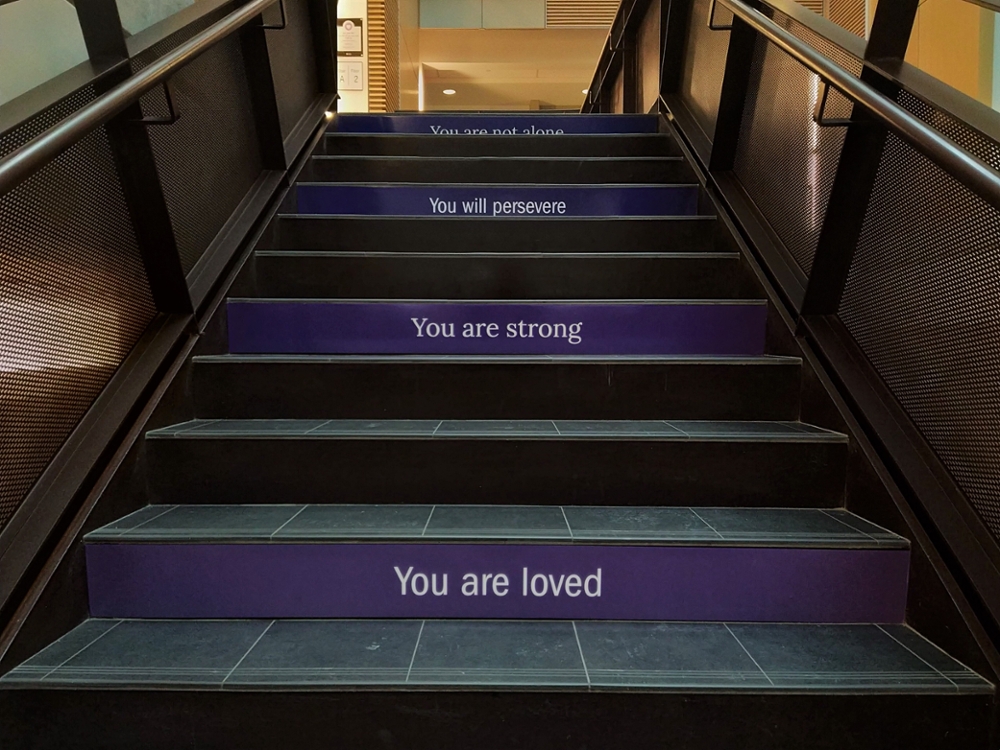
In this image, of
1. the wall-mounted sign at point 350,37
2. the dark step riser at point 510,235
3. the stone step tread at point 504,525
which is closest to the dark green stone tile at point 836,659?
the stone step tread at point 504,525

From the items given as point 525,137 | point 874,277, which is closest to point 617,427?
point 874,277

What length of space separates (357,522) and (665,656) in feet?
2.16

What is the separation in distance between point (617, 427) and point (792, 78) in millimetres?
1216

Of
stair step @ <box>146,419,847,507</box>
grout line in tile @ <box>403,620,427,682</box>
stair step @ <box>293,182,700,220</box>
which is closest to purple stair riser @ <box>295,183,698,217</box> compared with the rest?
stair step @ <box>293,182,700,220</box>

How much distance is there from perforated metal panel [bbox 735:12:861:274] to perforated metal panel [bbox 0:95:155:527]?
5.73 feet

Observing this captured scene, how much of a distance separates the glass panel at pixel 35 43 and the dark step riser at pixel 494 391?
729mm

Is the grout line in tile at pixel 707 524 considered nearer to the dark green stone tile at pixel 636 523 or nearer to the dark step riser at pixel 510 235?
the dark green stone tile at pixel 636 523

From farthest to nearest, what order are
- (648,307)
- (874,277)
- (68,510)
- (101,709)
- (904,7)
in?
1. (648,307)
2. (874,277)
3. (904,7)
4. (68,510)
5. (101,709)

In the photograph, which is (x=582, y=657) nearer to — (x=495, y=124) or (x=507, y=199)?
(x=507, y=199)

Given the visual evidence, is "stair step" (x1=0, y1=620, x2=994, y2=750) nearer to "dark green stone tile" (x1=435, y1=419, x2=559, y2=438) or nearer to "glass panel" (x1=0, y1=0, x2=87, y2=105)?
"dark green stone tile" (x1=435, y1=419, x2=559, y2=438)

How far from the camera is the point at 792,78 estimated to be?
6.23 ft

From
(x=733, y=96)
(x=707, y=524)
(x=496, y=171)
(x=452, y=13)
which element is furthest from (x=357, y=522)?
(x=452, y=13)

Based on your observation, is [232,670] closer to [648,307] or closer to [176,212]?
[176,212]

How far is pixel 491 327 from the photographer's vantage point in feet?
6.12
